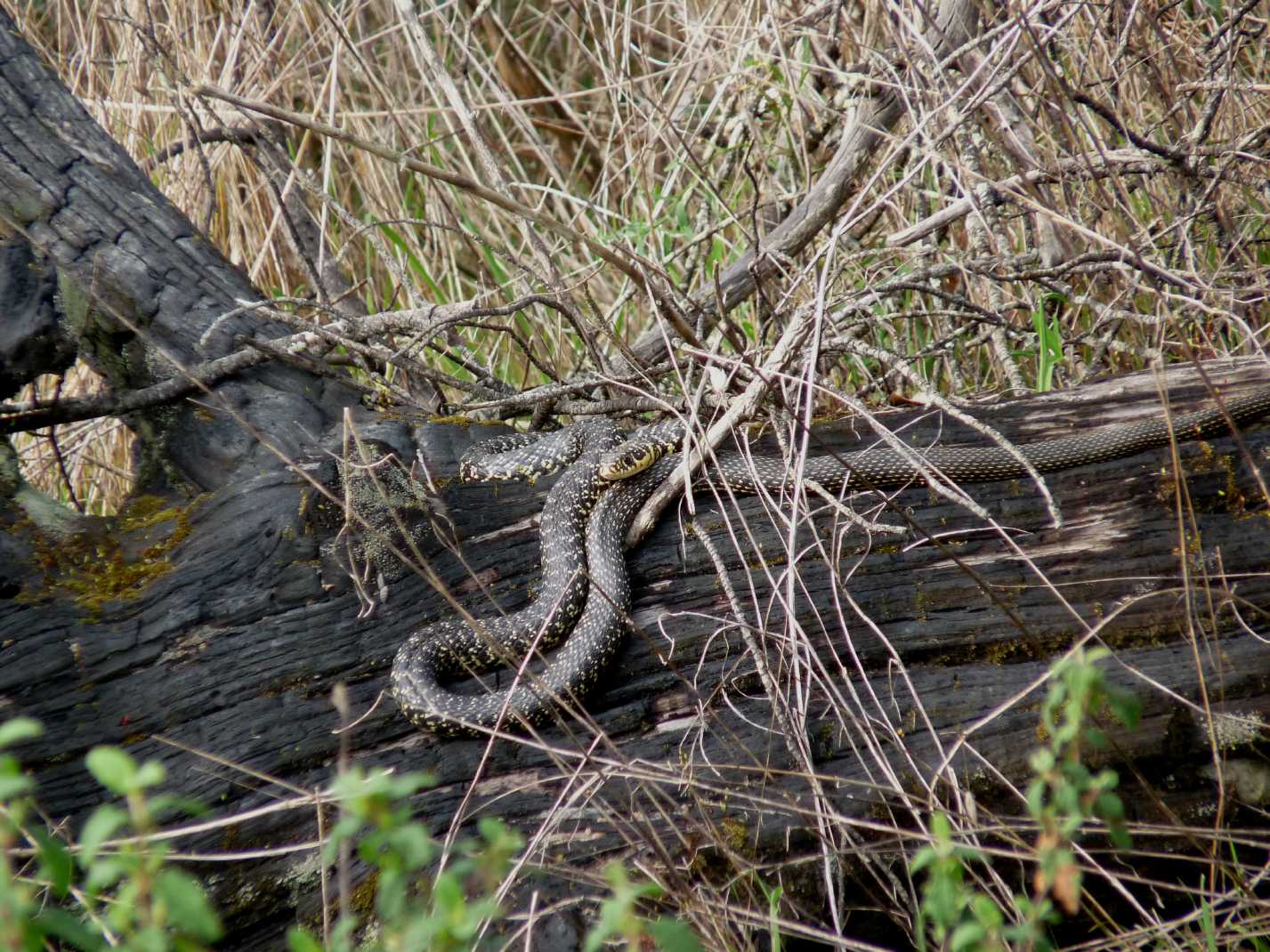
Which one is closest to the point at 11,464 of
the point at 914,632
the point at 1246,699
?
the point at 914,632

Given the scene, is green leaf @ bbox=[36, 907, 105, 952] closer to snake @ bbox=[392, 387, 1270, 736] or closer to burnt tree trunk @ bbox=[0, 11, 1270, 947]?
burnt tree trunk @ bbox=[0, 11, 1270, 947]

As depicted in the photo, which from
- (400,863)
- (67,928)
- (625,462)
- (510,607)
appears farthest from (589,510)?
(67,928)

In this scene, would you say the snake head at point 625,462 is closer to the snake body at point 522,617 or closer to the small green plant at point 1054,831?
the snake body at point 522,617

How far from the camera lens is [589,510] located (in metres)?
4.42

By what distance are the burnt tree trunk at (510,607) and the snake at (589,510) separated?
0.10 m

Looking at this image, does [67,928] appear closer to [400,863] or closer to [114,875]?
[114,875]

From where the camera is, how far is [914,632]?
3695 mm

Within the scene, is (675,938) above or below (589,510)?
above

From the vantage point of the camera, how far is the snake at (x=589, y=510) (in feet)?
12.1

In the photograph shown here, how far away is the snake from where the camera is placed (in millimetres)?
3688

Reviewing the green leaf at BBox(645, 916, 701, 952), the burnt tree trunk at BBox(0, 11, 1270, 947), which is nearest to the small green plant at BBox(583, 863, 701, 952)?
the green leaf at BBox(645, 916, 701, 952)

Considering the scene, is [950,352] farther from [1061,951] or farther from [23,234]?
[23,234]

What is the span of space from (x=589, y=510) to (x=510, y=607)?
2.03 ft

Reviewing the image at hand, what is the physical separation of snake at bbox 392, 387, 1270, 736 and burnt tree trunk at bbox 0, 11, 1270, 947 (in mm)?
104
